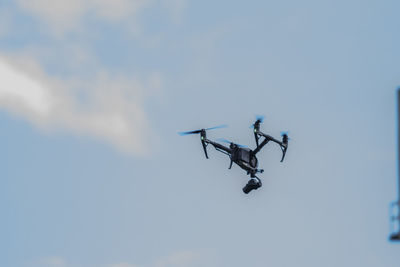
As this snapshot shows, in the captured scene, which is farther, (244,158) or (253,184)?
(244,158)

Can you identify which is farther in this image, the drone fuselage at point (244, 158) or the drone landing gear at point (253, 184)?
the drone fuselage at point (244, 158)

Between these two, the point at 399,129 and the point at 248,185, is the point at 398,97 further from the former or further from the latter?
the point at 248,185

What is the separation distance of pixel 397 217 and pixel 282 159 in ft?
109

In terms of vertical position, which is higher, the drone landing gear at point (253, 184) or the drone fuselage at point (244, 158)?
the drone fuselage at point (244, 158)

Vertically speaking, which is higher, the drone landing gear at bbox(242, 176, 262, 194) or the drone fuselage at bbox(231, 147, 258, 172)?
the drone fuselage at bbox(231, 147, 258, 172)

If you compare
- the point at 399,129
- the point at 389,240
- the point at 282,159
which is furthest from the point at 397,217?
the point at 282,159

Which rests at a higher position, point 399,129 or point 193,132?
point 193,132

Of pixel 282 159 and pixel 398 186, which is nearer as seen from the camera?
pixel 398 186

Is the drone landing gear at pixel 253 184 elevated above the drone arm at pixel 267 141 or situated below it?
below

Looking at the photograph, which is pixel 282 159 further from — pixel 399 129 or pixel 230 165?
pixel 399 129

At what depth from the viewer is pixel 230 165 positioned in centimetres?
9088

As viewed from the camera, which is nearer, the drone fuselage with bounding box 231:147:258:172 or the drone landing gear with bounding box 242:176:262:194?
the drone landing gear with bounding box 242:176:262:194

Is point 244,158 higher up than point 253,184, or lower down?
higher up

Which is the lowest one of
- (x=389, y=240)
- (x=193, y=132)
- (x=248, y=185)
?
(x=389, y=240)
